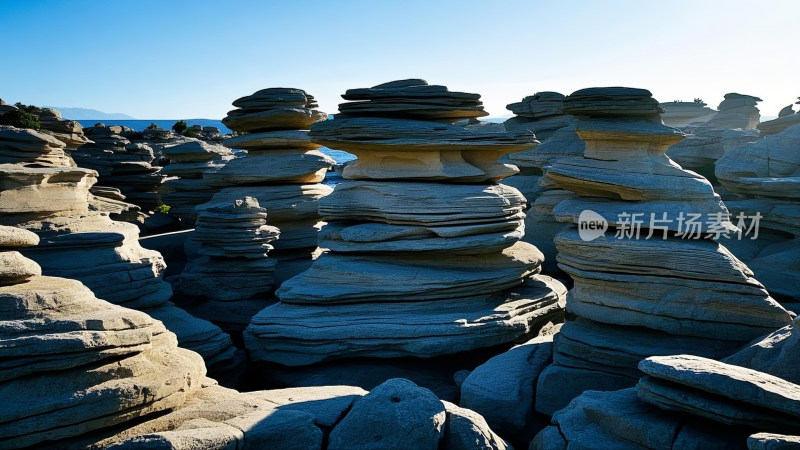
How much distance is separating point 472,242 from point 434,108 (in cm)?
216

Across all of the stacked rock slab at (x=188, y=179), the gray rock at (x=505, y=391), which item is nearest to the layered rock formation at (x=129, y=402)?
the gray rock at (x=505, y=391)

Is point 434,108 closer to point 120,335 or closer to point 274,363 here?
point 274,363

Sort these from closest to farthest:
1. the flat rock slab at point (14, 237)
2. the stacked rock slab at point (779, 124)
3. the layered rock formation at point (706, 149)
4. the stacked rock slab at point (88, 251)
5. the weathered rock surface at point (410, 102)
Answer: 1. the flat rock slab at point (14, 237)
2. the stacked rock slab at point (88, 251)
3. the weathered rock surface at point (410, 102)
4. the layered rock formation at point (706, 149)
5. the stacked rock slab at point (779, 124)

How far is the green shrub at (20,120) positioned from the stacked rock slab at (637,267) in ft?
49.3

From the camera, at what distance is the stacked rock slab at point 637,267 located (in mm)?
7957

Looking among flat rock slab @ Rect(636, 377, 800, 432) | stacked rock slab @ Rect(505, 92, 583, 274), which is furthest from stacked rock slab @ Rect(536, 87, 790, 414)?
stacked rock slab @ Rect(505, 92, 583, 274)

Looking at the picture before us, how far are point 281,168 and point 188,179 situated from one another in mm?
5196

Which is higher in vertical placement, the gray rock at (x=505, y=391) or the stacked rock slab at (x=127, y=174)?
the stacked rock slab at (x=127, y=174)

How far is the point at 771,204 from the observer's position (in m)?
13.9

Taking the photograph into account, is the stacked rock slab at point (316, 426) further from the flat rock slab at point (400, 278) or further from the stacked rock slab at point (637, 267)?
the flat rock slab at point (400, 278)

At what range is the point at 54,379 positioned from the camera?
5660mm

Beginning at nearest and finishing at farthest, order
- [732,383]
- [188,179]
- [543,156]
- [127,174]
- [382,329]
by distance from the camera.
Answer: [732,383]
[382,329]
[543,156]
[188,179]
[127,174]

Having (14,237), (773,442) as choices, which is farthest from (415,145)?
(773,442)

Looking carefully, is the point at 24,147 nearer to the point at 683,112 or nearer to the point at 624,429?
the point at 624,429
